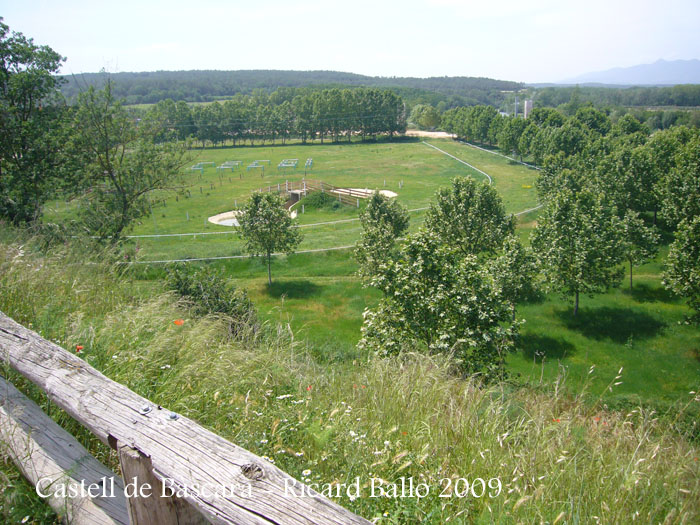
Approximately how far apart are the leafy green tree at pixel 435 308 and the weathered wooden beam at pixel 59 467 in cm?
1139

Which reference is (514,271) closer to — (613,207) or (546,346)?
(546,346)

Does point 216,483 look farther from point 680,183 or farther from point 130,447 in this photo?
point 680,183

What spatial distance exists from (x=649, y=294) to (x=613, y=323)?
589 cm

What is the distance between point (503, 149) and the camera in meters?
91.0

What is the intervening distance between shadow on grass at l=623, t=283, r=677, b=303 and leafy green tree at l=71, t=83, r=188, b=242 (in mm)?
28244

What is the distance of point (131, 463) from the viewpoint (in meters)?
2.28

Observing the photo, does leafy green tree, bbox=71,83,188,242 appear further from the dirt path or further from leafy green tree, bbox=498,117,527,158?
the dirt path

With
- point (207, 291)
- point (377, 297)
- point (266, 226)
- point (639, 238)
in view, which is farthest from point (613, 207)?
point (207, 291)

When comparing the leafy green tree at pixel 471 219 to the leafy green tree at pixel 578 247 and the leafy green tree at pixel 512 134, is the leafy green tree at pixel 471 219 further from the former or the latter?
the leafy green tree at pixel 512 134

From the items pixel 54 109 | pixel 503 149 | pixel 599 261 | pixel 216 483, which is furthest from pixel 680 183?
pixel 503 149

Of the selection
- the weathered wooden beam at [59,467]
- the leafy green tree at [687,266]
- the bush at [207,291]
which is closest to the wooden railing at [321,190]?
the leafy green tree at [687,266]

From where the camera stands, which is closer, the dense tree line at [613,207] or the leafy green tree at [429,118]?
the dense tree line at [613,207]

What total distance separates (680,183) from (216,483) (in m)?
45.2

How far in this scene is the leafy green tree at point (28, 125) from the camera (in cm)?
1766
